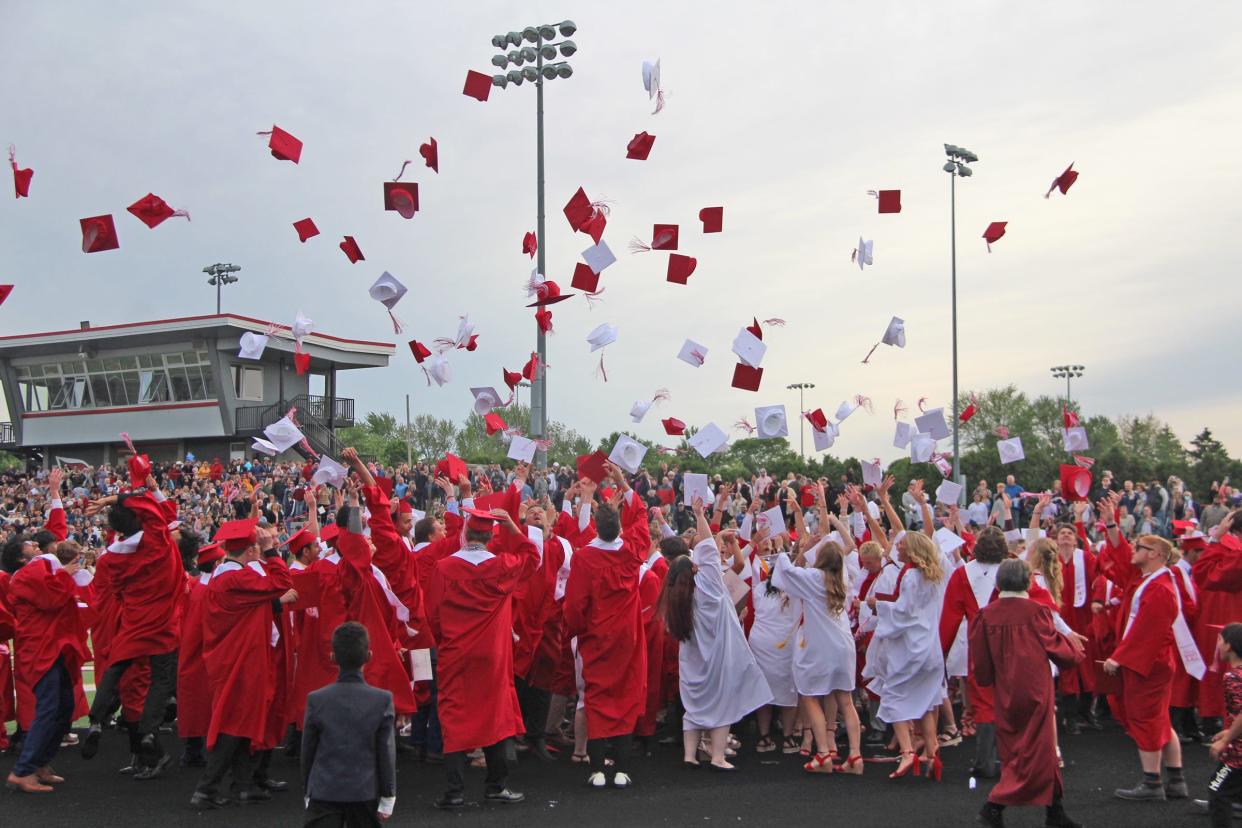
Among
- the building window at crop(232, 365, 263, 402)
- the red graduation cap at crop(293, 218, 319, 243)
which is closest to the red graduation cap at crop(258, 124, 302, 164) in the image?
the red graduation cap at crop(293, 218, 319, 243)

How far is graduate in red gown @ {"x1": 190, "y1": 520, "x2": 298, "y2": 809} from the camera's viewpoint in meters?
7.16

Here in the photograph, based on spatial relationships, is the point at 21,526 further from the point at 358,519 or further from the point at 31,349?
the point at 31,349

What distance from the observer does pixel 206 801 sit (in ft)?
23.4

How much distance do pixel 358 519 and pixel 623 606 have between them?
2051 mm

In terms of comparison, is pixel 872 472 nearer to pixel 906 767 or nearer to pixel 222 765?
pixel 906 767

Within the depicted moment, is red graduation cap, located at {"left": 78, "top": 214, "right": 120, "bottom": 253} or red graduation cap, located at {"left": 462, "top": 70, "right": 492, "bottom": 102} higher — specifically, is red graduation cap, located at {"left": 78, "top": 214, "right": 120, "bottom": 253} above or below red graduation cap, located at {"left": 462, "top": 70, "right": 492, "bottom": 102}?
below

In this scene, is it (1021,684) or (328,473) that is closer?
(1021,684)

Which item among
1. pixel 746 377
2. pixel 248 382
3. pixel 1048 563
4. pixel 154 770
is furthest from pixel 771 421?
pixel 248 382

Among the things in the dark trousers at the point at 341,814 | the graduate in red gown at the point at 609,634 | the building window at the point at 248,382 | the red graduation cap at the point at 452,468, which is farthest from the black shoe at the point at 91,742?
the building window at the point at 248,382

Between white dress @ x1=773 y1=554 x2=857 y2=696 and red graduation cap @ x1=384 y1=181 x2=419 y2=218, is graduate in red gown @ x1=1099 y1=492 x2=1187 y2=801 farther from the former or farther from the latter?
red graduation cap @ x1=384 y1=181 x2=419 y2=218

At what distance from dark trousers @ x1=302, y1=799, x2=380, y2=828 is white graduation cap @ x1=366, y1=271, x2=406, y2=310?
7188 mm

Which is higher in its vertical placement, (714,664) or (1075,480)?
(1075,480)

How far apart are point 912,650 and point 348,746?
458 cm

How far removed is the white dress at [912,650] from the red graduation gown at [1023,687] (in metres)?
1.49
